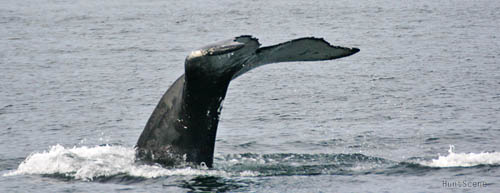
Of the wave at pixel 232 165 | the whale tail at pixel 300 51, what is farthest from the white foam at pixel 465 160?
the whale tail at pixel 300 51

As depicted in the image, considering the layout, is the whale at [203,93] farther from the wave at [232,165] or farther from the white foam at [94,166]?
the wave at [232,165]

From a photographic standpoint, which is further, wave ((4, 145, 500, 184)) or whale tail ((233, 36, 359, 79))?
wave ((4, 145, 500, 184))

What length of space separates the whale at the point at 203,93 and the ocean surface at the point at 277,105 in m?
0.28

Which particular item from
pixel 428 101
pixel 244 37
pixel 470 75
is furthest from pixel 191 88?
pixel 470 75

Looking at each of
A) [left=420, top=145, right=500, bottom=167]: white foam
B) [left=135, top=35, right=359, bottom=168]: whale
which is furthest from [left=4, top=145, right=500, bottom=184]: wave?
[left=135, top=35, right=359, bottom=168]: whale

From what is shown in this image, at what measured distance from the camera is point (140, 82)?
63.1ft

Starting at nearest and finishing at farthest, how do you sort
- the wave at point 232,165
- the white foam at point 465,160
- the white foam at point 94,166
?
the white foam at point 94,166, the wave at point 232,165, the white foam at point 465,160

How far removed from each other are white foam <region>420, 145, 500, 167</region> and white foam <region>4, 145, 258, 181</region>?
6.99 feet

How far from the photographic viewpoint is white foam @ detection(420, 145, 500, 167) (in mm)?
9648

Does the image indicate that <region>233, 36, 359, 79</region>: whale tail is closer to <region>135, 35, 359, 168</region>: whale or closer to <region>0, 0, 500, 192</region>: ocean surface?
<region>135, 35, 359, 168</region>: whale

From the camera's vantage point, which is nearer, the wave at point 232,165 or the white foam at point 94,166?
the white foam at point 94,166

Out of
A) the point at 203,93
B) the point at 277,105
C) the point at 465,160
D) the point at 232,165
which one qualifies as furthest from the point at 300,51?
the point at 277,105

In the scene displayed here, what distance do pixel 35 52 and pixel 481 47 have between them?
11.9 meters

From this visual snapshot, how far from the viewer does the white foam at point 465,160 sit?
9648 millimetres
